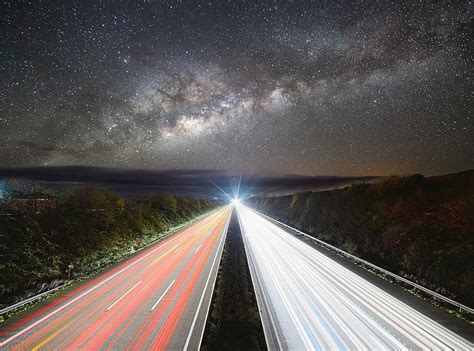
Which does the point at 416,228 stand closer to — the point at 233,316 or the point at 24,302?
the point at 233,316

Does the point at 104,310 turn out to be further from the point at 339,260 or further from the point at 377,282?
the point at 339,260

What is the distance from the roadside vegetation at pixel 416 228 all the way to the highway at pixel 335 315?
3.90m

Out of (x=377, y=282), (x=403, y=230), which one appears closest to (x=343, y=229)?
(x=403, y=230)

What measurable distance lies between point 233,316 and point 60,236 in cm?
1982

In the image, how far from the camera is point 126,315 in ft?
44.4

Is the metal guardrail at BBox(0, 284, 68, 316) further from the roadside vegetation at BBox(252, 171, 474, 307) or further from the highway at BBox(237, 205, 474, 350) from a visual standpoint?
the roadside vegetation at BBox(252, 171, 474, 307)

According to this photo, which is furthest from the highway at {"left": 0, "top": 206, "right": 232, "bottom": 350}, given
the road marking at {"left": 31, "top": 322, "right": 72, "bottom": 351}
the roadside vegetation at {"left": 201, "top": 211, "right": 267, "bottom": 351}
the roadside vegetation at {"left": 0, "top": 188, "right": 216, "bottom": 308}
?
the roadside vegetation at {"left": 0, "top": 188, "right": 216, "bottom": 308}

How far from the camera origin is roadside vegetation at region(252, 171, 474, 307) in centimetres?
1788

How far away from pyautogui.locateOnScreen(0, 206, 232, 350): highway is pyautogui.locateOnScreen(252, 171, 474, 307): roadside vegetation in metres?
13.2

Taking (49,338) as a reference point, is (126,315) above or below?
above

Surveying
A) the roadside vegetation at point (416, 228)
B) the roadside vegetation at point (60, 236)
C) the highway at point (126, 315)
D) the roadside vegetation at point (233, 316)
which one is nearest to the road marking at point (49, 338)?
the highway at point (126, 315)

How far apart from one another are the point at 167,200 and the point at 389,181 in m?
46.0

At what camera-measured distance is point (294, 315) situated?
13250 mm

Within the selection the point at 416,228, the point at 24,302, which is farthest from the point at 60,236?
the point at 416,228
